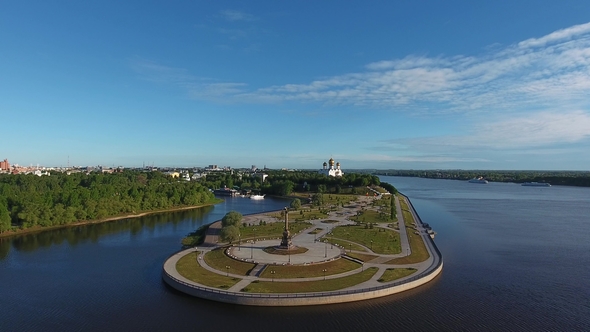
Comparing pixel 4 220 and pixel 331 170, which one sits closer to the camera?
pixel 4 220

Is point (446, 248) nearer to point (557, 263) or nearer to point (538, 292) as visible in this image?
point (557, 263)

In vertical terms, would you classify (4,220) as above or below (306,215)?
above

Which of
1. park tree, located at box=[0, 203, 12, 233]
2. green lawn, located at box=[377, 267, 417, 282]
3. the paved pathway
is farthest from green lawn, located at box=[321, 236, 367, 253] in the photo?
park tree, located at box=[0, 203, 12, 233]

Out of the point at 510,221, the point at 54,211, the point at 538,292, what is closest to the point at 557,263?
the point at 538,292

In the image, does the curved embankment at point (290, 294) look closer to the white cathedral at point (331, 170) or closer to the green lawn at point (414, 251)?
the green lawn at point (414, 251)

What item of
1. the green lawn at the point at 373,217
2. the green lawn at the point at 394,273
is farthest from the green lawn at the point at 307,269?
the green lawn at the point at 373,217

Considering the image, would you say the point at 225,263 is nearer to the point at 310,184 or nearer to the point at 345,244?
the point at 345,244

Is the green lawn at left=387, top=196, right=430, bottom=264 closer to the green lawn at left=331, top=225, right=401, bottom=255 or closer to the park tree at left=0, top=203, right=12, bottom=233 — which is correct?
the green lawn at left=331, top=225, right=401, bottom=255

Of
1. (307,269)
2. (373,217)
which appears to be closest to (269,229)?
(307,269)
